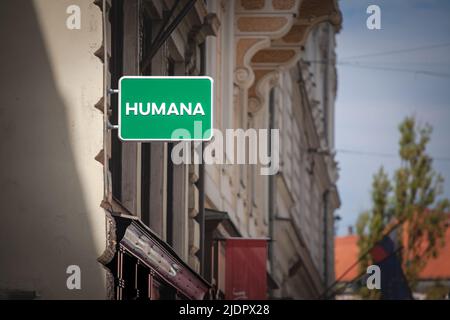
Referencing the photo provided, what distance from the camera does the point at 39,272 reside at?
13.1 meters

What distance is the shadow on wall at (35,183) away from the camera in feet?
42.8

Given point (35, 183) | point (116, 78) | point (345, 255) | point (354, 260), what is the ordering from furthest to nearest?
point (345, 255)
point (354, 260)
point (116, 78)
point (35, 183)

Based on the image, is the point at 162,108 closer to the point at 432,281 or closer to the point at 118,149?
the point at 118,149

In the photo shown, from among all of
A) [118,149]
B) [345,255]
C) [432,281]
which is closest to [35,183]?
[118,149]

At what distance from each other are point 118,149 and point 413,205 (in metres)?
8.32

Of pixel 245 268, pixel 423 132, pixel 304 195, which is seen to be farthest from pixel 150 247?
pixel 304 195

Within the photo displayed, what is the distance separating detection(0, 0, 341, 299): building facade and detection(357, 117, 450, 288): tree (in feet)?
5.40

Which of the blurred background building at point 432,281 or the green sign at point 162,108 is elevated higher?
the green sign at point 162,108

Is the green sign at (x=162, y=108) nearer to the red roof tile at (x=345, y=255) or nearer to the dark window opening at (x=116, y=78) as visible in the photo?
the dark window opening at (x=116, y=78)

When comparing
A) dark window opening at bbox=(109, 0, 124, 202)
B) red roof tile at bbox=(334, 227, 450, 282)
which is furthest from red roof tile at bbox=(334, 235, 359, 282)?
dark window opening at bbox=(109, 0, 124, 202)

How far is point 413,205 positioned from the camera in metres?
21.6

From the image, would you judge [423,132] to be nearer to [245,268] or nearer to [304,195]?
[245,268]

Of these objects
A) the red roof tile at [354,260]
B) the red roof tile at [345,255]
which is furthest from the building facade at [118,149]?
the red roof tile at [345,255]

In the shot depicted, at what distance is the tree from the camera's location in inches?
750
